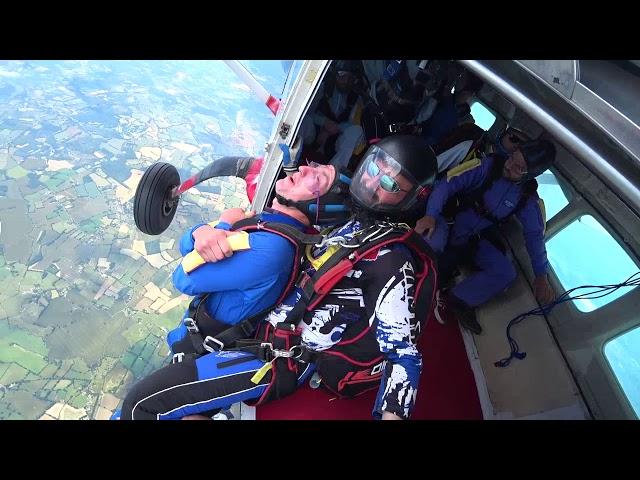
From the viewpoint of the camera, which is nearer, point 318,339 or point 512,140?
point 318,339

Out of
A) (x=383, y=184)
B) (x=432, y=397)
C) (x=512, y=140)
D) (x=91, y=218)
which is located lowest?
(x=91, y=218)

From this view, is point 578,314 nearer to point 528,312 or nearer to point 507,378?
point 528,312

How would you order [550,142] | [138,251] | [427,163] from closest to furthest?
[427,163] < [550,142] < [138,251]

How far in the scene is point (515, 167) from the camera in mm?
2768

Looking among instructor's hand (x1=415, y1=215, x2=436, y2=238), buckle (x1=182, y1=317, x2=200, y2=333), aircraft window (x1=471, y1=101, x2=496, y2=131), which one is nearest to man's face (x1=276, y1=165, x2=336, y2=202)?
buckle (x1=182, y1=317, x2=200, y2=333)

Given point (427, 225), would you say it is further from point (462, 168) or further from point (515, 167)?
point (515, 167)

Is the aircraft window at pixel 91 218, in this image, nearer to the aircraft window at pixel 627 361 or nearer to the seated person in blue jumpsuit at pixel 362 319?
the seated person in blue jumpsuit at pixel 362 319

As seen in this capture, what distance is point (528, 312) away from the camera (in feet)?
9.55

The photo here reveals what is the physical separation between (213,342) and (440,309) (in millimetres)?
2029

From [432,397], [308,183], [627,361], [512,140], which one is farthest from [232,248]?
[627,361]

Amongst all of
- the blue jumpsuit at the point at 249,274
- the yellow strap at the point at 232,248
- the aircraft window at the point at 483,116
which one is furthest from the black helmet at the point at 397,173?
the aircraft window at the point at 483,116

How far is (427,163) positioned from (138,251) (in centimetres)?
3611

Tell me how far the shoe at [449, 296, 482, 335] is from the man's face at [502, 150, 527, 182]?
1109mm
